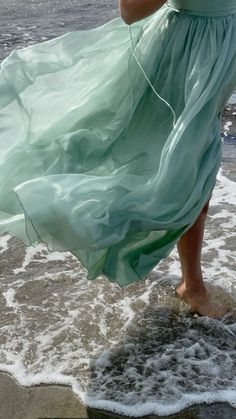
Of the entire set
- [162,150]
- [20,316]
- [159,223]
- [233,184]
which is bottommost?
[233,184]

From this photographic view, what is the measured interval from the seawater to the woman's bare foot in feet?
0.13

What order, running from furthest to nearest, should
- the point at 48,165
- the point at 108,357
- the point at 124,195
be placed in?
1. the point at 108,357
2. the point at 48,165
3. the point at 124,195

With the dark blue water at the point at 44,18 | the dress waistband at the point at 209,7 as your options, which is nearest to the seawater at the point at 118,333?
the dress waistband at the point at 209,7

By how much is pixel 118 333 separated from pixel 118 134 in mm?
894

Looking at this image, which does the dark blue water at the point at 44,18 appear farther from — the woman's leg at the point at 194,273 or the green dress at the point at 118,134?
the woman's leg at the point at 194,273

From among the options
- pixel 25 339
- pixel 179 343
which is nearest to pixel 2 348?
pixel 25 339

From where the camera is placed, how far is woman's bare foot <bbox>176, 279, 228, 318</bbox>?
3184 mm

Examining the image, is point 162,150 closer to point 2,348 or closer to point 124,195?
point 124,195

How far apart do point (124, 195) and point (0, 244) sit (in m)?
1.62

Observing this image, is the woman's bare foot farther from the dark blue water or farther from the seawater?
the dark blue water

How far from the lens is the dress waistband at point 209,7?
8.68 feet

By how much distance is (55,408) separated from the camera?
2.65m

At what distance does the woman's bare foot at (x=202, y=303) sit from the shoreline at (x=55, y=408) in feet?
1.87

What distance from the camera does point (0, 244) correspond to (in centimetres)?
396
